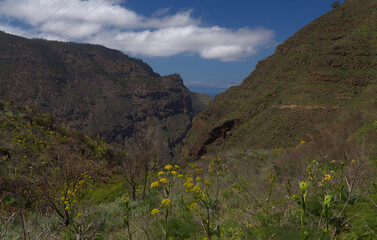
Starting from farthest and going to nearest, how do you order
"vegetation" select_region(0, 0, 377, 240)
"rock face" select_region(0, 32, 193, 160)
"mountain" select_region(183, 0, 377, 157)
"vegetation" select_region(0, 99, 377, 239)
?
"rock face" select_region(0, 32, 193, 160) → "mountain" select_region(183, 0, 377, 157) → "vegetation" select_region(0, 0, 377, 240) → "vegetation" select_region(0, 99, 377, 239)

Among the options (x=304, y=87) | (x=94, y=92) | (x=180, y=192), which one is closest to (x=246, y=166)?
(x=180, y=192)

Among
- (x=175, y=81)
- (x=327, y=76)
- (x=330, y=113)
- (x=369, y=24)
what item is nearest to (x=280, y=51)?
(x=369, y=24)

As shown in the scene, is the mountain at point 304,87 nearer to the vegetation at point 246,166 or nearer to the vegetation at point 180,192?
the vegetation at point 246,166

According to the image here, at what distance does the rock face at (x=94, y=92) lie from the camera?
9425 centimetres

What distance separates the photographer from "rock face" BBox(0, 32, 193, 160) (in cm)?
9425

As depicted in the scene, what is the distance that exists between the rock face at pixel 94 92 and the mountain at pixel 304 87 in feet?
185

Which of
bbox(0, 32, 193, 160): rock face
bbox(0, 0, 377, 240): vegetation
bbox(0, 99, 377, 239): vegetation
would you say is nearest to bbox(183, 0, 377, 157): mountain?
bbox(0, 0, 377, 240): vegetation

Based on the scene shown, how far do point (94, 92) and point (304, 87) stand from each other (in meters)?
110

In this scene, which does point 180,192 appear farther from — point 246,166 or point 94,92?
point 94,92

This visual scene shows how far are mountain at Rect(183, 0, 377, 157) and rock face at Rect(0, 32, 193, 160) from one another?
56.5 meters

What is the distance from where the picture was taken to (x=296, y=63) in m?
37.7

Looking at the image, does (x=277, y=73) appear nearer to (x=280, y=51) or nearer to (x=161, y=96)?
(x=280, y=51)

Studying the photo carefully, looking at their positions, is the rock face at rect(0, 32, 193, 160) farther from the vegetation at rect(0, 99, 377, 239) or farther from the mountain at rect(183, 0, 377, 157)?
the vegetation at rect(0, 99, 377, 239)

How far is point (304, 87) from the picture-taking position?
30156 mm
